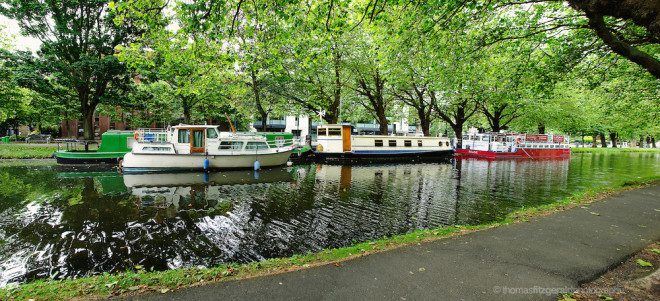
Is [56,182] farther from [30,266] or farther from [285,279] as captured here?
[285,279]

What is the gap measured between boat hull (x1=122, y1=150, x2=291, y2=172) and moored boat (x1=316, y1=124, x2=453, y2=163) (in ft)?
21.0

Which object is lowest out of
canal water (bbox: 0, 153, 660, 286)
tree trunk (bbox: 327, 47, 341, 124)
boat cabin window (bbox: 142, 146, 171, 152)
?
canal water (bbox: 0, 153, 660, 286)

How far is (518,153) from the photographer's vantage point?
33.2 m

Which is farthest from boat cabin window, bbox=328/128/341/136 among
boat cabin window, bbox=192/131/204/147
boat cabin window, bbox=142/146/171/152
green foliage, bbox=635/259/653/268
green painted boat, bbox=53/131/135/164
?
green foliage, bbox=635/259/653/268

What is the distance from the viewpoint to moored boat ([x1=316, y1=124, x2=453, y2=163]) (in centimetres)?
2562

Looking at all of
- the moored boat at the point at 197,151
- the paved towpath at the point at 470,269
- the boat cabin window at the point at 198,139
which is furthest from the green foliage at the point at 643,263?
the boat cabin window at the point at 198,139

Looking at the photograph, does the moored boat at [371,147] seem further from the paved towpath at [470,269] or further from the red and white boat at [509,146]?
the paved towpath at [470,269]

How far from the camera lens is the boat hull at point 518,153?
106 ft

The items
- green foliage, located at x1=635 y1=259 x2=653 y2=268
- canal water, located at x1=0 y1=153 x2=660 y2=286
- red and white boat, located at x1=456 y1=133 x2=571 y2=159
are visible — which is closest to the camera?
green foliage, located at x1=635 y1=259 x2=653 y2=268

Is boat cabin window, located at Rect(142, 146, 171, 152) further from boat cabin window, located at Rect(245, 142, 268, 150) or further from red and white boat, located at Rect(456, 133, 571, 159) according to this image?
red and white boat, located at Rect(456, 133, 571, 159)

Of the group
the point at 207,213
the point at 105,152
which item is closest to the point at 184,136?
the point at 105,152

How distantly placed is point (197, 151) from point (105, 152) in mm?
7610

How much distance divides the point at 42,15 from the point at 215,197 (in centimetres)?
2334

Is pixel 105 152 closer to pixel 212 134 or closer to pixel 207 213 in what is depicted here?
pixel 212 134
